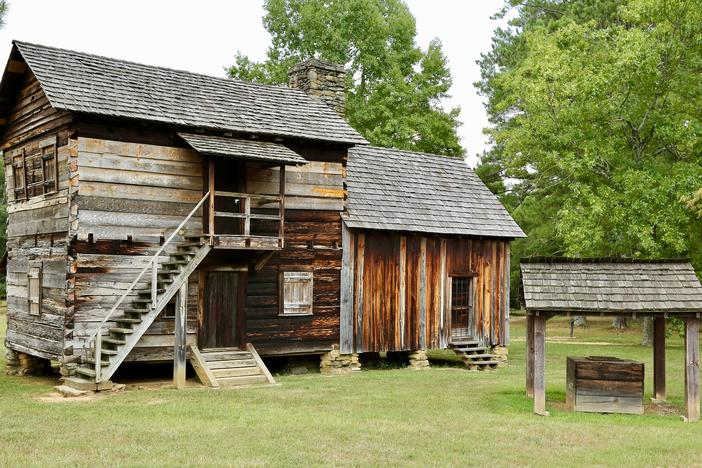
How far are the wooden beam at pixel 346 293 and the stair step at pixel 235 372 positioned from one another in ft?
11.6

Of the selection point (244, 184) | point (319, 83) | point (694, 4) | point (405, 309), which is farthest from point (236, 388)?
point (694, 4)

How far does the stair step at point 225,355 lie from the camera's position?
20.1 metres

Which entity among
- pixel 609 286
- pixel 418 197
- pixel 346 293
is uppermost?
pixel 418 197

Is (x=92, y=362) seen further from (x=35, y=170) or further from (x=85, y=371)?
(x=35, y=170)

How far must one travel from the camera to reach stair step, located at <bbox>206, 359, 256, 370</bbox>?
65.0 ft

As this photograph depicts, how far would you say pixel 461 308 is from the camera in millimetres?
25734

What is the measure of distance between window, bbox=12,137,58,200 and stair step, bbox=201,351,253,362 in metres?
5.24

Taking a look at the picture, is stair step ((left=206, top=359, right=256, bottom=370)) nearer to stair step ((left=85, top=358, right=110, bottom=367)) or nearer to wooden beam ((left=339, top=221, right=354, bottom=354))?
stair step ((left=85, top=358, right=110, bottom=367))

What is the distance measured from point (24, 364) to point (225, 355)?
5741mm

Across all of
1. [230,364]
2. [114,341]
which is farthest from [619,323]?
[114,341]

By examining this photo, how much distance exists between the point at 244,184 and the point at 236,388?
16.8 ft

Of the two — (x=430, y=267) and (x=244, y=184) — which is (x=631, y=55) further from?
(x=244, y=184)

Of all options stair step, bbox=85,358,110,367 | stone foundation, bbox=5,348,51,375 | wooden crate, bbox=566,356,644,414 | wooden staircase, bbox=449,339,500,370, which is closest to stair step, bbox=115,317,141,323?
stair step, bbox=85,358,110,367

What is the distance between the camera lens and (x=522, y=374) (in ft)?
76.9
